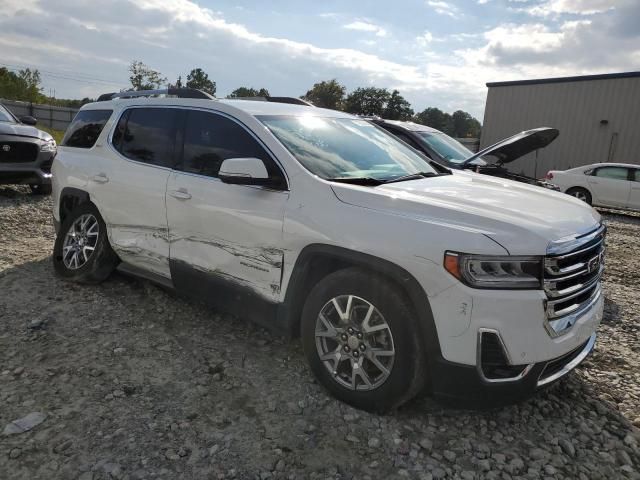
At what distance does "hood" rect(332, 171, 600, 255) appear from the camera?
2.37 metres

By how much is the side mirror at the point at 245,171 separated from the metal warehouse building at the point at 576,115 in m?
18.1

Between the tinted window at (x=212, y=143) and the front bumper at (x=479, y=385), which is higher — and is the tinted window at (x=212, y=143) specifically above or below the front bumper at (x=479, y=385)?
above

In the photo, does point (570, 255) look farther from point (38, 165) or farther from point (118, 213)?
point (38, 165)

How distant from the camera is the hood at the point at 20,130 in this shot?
8.09 m

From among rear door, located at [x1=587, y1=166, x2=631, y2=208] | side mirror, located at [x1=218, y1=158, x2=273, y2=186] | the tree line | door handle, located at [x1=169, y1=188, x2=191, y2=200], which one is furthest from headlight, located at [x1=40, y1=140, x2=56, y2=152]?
the tree line

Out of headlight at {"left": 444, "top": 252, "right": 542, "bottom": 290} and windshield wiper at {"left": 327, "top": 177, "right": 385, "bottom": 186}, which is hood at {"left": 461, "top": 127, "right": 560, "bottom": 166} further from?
headlight at {"left": 444, "top": 252, "right": 542, "bottom": 290}

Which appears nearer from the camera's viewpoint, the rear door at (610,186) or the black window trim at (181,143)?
the black window trim at (181,143)

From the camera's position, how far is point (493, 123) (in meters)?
22.9

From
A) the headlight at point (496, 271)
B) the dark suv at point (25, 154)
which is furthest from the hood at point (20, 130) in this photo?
the headlight at point (496, 271)

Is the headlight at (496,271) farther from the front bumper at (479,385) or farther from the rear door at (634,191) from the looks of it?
the rear door at (634,191)

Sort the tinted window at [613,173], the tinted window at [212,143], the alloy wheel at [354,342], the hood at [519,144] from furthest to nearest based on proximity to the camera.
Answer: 1. the tinted window at [613,173]
2. the hood at [519,144]
3. the tinted window at [212,143]
4. the alloy wheel at [354,342]

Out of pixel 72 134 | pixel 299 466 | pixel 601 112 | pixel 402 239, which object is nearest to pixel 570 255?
pixel 402 239

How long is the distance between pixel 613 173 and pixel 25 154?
44.3ft

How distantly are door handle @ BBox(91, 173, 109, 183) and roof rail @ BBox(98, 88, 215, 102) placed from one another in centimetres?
84
